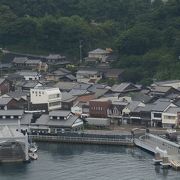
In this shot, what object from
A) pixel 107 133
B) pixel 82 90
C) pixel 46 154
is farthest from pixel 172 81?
pixel 46 154

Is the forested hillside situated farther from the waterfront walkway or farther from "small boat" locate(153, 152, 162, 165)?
"small boat" locate(153, 152, 162, 165)

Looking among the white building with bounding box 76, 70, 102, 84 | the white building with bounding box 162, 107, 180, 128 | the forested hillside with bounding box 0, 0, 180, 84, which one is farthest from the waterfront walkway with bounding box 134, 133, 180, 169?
the white building with bounding box 76, 70, 102, 84

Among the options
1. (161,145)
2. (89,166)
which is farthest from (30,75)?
(89,166)

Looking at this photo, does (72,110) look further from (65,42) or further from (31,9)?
(31,9)

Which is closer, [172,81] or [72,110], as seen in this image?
[72,110]

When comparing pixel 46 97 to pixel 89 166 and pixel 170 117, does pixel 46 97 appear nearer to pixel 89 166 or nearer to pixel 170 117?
pixel 170 117

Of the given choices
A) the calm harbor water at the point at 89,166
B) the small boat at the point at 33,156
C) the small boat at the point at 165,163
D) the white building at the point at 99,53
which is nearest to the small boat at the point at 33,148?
the calm harbor water at the point at 89,166

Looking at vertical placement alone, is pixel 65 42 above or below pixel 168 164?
above
